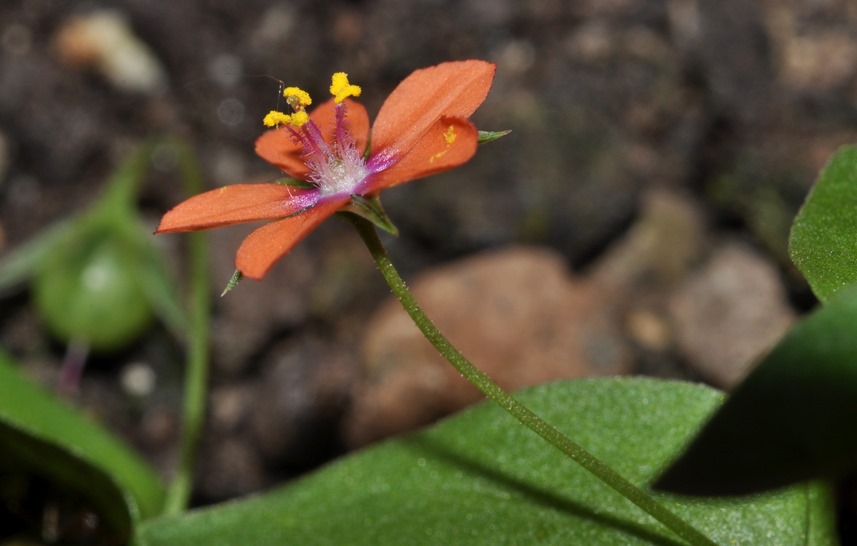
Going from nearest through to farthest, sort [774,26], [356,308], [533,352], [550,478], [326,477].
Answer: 1. [550,478]
2. [326,477]
3. [533,352]
4. [356,308]
5. [774,26]

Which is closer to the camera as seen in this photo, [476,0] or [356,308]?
[356,308]

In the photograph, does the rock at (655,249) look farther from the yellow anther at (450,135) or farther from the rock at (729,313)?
the yellow anther at (450,135)

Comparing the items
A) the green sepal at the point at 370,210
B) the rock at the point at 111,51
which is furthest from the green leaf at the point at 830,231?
the rock at the point at 111,51

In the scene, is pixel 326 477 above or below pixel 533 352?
above

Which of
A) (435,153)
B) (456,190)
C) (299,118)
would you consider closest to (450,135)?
(435,153)

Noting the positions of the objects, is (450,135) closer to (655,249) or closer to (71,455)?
(71,455)

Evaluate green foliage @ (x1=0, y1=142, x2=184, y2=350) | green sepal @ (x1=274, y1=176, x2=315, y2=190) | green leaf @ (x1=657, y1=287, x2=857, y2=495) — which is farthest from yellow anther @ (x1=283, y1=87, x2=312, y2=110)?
green foliage @ (x1=0, y1=142, x2=184, y2=350)

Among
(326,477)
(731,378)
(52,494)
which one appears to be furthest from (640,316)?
(52,494)

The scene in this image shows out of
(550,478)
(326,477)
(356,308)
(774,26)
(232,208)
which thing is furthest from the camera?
(774,26)

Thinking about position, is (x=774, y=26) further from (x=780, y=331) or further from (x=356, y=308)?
(x=356, y=308)
